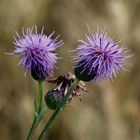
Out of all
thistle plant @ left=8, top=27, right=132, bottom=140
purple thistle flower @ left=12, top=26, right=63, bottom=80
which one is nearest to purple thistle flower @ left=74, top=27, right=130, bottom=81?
thistle plant @ left=8, top=27, right=132, bottom=140

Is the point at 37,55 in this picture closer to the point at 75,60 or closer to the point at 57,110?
the point at 75,60

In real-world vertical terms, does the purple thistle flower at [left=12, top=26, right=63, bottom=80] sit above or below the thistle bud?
above

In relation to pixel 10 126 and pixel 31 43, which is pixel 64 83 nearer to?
pixel 31 43

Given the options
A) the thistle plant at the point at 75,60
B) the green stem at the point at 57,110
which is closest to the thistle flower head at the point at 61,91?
the thistle plant at the point at 75,60

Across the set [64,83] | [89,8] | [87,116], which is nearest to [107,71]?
[64,83]

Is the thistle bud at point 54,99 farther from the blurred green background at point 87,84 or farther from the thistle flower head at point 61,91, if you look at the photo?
the blurred green background at point 87,84

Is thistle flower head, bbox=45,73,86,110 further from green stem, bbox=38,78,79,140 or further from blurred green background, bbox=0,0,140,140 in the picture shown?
blurred green background, bbox=0,0,140,140

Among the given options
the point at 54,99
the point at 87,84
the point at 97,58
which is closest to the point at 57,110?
the point at 54,99
